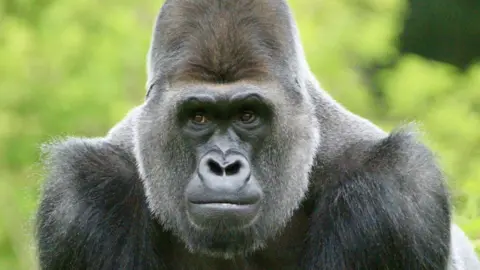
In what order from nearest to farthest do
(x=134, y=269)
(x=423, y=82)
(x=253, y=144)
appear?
1. (x=253, y=144)
2. (x=134, y=269)
3. (x=423, y=82)

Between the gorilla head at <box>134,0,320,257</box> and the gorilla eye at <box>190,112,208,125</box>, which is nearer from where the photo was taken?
the gorilla head at <box>134,0,320,257</box>

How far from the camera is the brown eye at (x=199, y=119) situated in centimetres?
515

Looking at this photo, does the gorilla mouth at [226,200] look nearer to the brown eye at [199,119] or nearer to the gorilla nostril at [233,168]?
the gorilla nostril at [233,168]

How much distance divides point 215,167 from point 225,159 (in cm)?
7

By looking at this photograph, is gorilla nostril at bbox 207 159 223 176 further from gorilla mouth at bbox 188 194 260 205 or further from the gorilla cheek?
the gorilla cheek

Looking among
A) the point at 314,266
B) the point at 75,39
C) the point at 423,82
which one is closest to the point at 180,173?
the point at 314,266

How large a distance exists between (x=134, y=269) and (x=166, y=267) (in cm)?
22

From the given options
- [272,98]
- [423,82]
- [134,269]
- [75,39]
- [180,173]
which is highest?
[423,82]

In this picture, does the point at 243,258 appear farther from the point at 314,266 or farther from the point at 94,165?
the point at 94,165

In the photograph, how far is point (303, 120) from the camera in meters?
5.39

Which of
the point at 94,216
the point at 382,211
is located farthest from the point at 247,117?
the point at 94,216

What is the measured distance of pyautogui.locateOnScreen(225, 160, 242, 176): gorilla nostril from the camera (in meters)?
4.88

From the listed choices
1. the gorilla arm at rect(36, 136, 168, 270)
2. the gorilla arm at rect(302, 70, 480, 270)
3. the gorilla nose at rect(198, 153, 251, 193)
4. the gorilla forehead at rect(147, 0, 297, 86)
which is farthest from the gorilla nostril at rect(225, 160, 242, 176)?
the gorilla arm at rect(36, 136, 168, 270)

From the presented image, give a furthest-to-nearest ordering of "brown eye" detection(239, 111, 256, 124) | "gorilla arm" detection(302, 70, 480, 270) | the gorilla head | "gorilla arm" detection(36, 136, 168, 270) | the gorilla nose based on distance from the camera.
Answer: "gorilla arm" detection(36, 136, 168, 270) → "gorilla arm" detection(302, 70, 480, 270) → "brown eye" detection(239, 111, 256, 124) → the gorilla head → the gorilla nose
